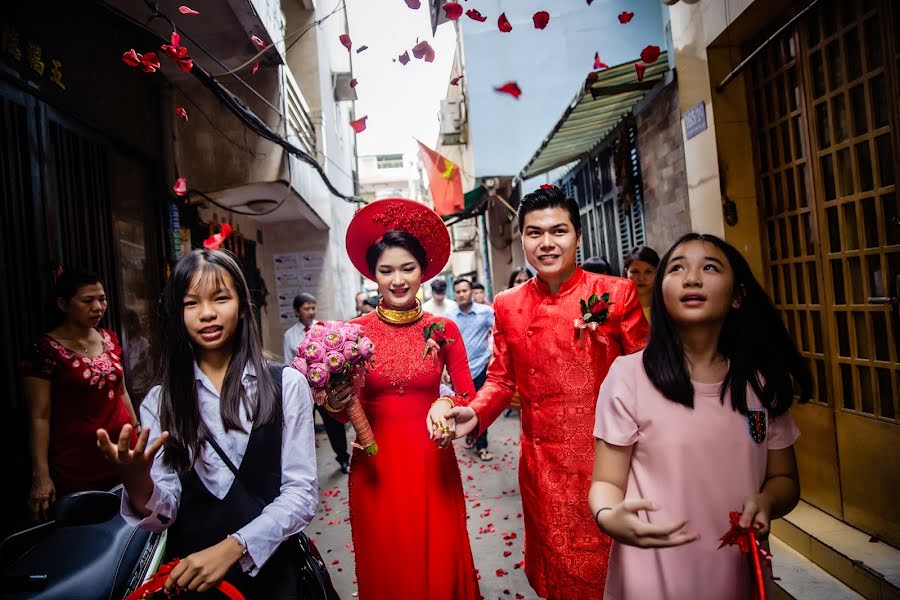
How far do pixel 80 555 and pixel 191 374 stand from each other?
813 mm

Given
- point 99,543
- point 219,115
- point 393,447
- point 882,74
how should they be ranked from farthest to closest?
1. point 219,115
2. point 882,74
3. point 393,447
4. point 99,543

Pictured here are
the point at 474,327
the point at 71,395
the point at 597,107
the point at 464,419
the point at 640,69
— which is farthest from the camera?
the point at 474,327

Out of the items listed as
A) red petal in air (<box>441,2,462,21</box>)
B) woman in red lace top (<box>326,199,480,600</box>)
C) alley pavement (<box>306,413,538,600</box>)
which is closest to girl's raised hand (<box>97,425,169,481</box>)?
woman in red lace top (<box>326,199,480,600</box>)

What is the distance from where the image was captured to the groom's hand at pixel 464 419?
8.61 ft

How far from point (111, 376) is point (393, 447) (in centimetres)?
201

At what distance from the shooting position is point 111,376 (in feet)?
11.6

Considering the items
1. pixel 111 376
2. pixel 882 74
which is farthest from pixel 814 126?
pixel 111 376

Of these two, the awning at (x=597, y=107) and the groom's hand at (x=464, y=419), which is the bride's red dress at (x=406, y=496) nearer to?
the groom's hand at (x=464, y=419)

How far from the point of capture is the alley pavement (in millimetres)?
3846

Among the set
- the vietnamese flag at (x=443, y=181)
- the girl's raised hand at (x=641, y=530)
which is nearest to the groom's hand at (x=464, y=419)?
the girl's raised hand at (x=641, y=530)

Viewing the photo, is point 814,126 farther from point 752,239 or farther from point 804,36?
point 752,239

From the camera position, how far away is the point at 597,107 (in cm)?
610

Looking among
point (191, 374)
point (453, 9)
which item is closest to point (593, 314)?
point (191, 374)

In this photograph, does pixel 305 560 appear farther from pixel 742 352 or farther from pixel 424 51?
pixel 424 51
